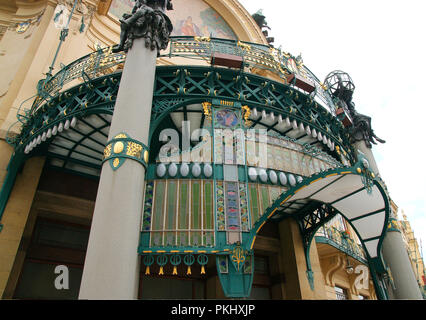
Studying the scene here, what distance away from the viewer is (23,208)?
34.4 ft

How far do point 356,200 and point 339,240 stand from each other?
21.1ft

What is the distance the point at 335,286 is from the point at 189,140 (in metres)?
12.9

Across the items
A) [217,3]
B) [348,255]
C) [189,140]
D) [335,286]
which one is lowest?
[335,286]

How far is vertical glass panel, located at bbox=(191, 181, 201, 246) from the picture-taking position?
7.38 metres

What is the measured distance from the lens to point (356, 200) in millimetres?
10305

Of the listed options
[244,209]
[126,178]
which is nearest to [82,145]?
[126,178]

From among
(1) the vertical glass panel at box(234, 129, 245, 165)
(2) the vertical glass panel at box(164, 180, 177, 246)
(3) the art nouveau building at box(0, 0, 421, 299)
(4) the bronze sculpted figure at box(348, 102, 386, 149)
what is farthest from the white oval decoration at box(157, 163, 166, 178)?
(4) the bronze sculpted figure at box(348, 102, 386, 149)

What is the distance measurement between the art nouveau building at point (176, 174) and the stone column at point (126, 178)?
4 centimetres

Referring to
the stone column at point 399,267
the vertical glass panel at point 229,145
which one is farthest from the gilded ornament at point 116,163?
the stone column at point 399,267

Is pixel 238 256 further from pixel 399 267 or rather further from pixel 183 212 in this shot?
pixel 399 267

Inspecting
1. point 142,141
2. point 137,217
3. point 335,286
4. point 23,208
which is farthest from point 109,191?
point 335,286

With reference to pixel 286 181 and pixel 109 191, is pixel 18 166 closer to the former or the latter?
pixel 109 191

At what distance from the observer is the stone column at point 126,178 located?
5.66 m

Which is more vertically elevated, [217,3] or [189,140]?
[217,3]
